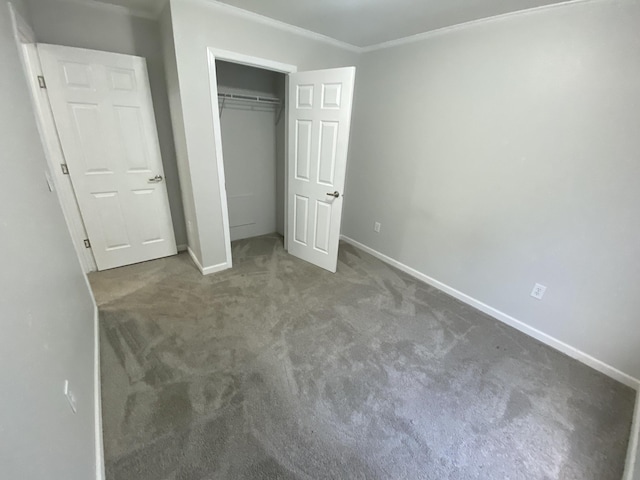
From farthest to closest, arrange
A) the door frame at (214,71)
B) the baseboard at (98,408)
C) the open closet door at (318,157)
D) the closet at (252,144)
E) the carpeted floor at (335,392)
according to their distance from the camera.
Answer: the closet at (252,144) < the open closet door at (318,157) < the door frame at (214,71) < the carpeted floor at (335,392) < the baseboard at (98,408)

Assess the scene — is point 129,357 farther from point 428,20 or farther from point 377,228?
point 428,20

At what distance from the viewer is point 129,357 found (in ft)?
5.70

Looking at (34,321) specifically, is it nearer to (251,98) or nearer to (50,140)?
(50,140)

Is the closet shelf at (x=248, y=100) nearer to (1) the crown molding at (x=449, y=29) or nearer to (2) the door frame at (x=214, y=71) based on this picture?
(2) the door frame at (x=214, y=71)

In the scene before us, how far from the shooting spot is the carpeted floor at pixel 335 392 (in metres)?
1.27

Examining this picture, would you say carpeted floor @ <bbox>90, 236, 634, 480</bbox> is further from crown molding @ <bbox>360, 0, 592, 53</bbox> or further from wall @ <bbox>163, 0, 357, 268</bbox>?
crown molding @ <bbox>360, 0, 592, 53</bbox>

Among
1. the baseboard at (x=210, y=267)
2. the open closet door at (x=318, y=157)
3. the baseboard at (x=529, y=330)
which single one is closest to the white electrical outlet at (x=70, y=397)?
the baseboard at (x=210, y=267)

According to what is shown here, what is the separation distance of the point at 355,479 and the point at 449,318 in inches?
59.5

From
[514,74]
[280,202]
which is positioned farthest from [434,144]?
[280,202]

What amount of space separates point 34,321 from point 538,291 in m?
2.95

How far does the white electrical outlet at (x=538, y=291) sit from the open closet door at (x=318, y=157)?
1689 mm

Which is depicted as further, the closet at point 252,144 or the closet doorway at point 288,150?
the closet at point 252,144

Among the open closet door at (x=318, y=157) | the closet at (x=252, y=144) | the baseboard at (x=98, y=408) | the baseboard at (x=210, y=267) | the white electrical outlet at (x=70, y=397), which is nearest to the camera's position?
the white electrical outlet at (x=70, y=397)

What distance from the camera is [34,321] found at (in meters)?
0.91
